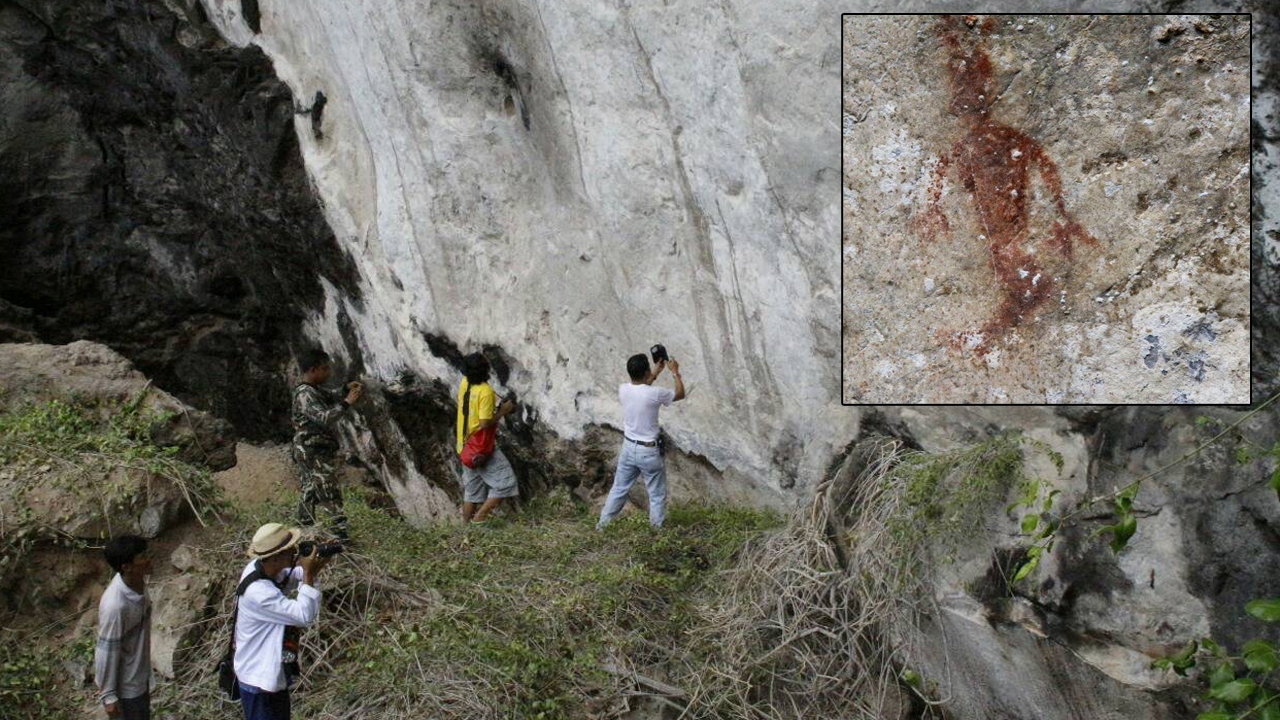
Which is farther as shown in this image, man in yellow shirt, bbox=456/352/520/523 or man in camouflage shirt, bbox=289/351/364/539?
man in yellow shirt, bbox=456/352/520/523

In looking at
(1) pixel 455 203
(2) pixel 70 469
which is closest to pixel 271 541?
(2) pixel 70 469

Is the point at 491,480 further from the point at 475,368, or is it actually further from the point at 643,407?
the point at 643,407

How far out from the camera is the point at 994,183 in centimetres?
466

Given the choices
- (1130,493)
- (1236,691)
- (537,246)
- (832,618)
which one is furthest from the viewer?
(537,246)

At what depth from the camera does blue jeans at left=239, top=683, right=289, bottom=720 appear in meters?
4.61

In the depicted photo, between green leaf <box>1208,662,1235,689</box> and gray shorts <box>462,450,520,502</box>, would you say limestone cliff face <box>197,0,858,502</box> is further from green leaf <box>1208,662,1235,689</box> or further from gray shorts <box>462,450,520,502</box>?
green leaf <box>1208,662,1235,689</box>

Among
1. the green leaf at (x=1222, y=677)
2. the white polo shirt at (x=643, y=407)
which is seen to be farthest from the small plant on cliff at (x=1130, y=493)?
the white polo shirt at (x=643, y=407)

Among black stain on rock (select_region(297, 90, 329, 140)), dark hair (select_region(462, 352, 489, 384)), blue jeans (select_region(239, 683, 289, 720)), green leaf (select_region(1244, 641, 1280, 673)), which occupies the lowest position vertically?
blue jeans (select_region(239, 683, 289, 720))

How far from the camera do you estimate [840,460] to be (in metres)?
6.00

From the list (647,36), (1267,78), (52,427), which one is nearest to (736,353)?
(647,36)

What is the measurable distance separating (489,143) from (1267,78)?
14.8 ft

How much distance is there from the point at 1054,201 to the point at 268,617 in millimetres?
3138

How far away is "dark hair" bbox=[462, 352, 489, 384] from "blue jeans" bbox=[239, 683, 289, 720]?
→ 265cm

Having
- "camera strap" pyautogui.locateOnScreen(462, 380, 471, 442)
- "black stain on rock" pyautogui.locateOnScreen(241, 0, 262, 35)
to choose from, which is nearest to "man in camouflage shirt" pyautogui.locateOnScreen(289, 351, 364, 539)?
"camera strap" pyautogui.locateOnScreen(462, 380, 471, 442)
